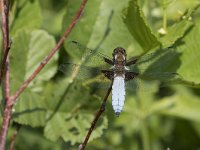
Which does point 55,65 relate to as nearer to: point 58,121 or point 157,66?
point 58,121

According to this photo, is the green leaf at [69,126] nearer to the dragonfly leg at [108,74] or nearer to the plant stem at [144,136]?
the dragonfly leg at [108,74]

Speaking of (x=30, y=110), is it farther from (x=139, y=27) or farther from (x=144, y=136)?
(x=144, y=136)

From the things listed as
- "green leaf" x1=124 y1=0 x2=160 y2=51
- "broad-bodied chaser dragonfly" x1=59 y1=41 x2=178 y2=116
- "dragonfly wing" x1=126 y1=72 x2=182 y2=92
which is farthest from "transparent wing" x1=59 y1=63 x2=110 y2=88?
"green leaf" x1=124 y1=0 x2=160 y2=51

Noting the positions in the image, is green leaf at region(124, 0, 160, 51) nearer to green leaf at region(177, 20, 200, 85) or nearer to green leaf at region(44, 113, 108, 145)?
green leaf at region(177, 20, 200, 85)

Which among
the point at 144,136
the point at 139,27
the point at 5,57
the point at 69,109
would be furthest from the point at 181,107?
the point at 5,57

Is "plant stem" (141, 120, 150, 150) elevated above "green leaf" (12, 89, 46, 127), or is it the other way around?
"plant stem" (141, 120, 150, 150)

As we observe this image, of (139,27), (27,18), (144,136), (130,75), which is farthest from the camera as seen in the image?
(144,136)
